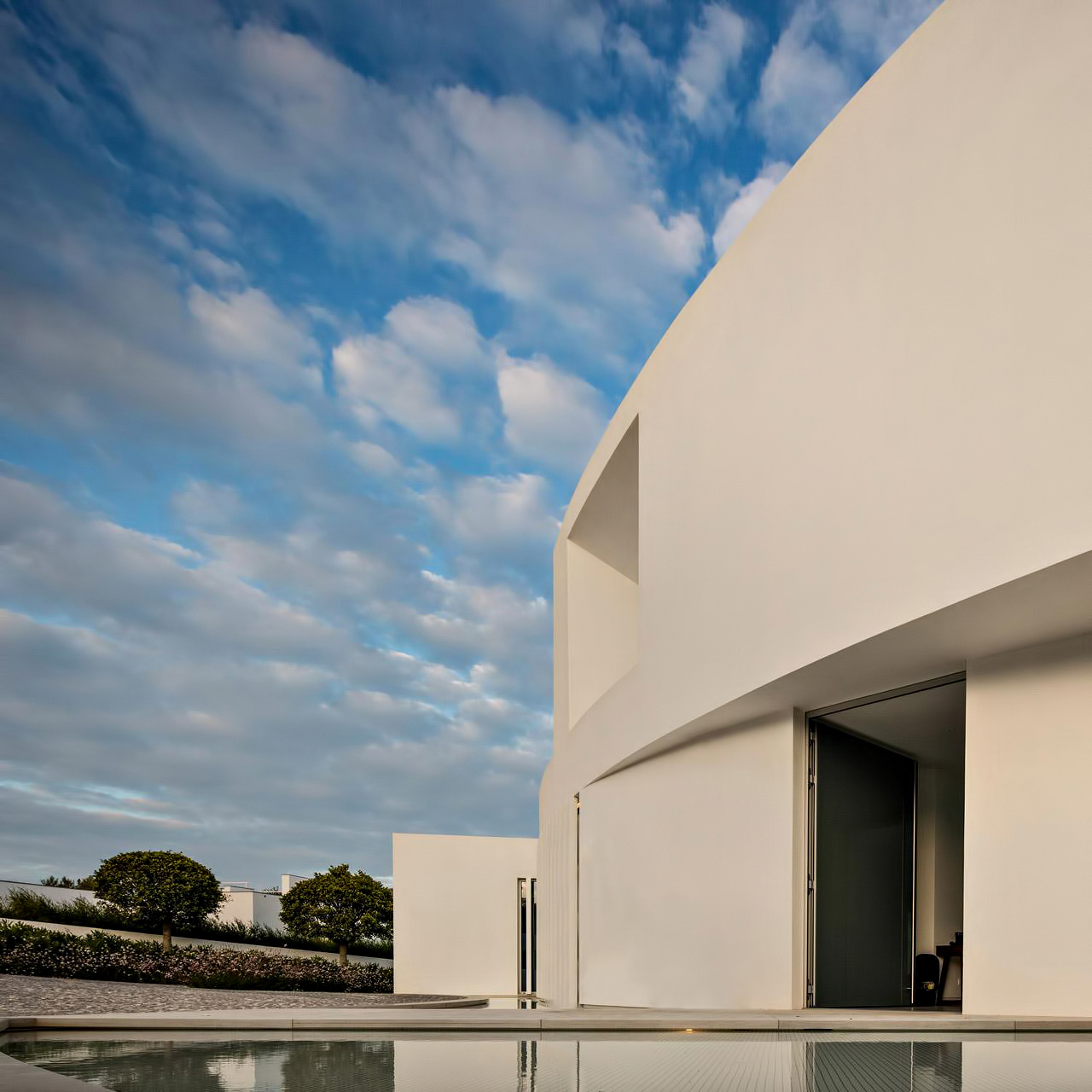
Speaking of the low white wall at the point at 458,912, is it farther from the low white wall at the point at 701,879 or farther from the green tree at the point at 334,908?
the low white wall at the point at 701,879

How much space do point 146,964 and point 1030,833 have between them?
48.9ft

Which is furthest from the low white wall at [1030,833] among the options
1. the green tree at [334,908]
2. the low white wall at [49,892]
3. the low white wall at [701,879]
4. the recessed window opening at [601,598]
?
the low white wall at [49,892]

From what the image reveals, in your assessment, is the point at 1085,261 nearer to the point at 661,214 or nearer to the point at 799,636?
the point at 799,636

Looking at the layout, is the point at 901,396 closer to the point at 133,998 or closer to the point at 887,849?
the point at 887,849

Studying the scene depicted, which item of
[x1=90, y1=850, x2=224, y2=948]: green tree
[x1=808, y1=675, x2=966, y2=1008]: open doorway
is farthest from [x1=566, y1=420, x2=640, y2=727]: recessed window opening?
[x1=90, y1=850, x2=224, y2=948]: green tree

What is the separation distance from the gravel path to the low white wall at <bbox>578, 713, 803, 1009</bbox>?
3663 mm

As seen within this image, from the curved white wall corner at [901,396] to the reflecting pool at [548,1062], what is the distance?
2681 millimetres

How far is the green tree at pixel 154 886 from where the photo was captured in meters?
23.7

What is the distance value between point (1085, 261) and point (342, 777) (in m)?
35.0

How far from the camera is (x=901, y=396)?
6859 millimetres

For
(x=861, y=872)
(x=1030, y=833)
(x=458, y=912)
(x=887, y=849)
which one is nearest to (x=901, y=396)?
(x=1030, y=833)

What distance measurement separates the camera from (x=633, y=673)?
11750 millimetres

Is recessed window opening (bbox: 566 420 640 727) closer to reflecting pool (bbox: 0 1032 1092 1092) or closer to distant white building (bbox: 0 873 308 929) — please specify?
reflecting pool (bbox: 0 1032 1092 1092)

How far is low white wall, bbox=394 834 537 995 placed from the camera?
22188 millimetres
